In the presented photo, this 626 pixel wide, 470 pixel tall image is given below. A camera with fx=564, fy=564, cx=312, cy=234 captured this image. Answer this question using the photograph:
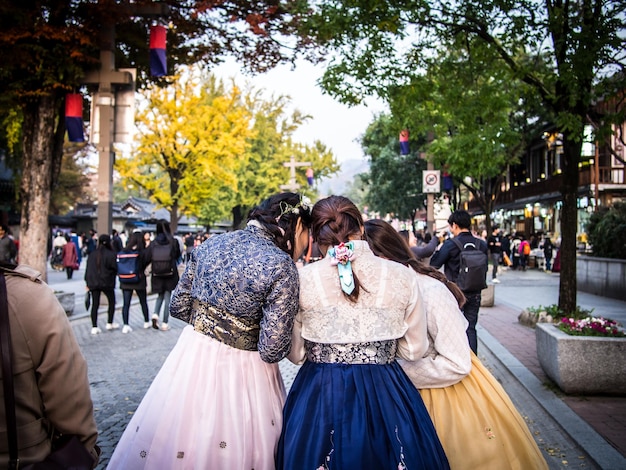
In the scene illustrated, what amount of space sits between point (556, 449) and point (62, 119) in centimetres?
1145

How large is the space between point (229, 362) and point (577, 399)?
4117 millimetres

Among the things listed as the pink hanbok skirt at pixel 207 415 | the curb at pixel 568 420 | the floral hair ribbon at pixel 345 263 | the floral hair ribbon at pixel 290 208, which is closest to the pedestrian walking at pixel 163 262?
the curb at pixel 568 420

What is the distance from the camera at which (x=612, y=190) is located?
26.9m

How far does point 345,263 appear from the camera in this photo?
2723 mm

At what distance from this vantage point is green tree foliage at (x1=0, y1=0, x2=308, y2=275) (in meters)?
10.3

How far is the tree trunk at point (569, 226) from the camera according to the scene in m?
8.02

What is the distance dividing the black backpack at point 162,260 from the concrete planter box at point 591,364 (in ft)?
20.7

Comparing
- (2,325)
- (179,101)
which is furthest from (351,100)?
(179,101)

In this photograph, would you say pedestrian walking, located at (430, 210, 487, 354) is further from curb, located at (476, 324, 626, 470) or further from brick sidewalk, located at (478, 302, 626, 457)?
brick sidewalk, located at (478, 302, 626, 457)

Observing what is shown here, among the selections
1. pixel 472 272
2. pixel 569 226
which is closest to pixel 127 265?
pixel 472 272

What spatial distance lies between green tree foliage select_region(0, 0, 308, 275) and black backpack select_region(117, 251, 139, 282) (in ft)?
9.09

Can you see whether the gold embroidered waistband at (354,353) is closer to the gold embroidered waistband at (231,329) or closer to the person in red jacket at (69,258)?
the gold embroidered waistband at (231,329)

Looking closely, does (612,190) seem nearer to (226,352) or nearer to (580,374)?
(580,374)

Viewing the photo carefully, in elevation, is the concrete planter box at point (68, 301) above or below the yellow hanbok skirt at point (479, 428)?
below
